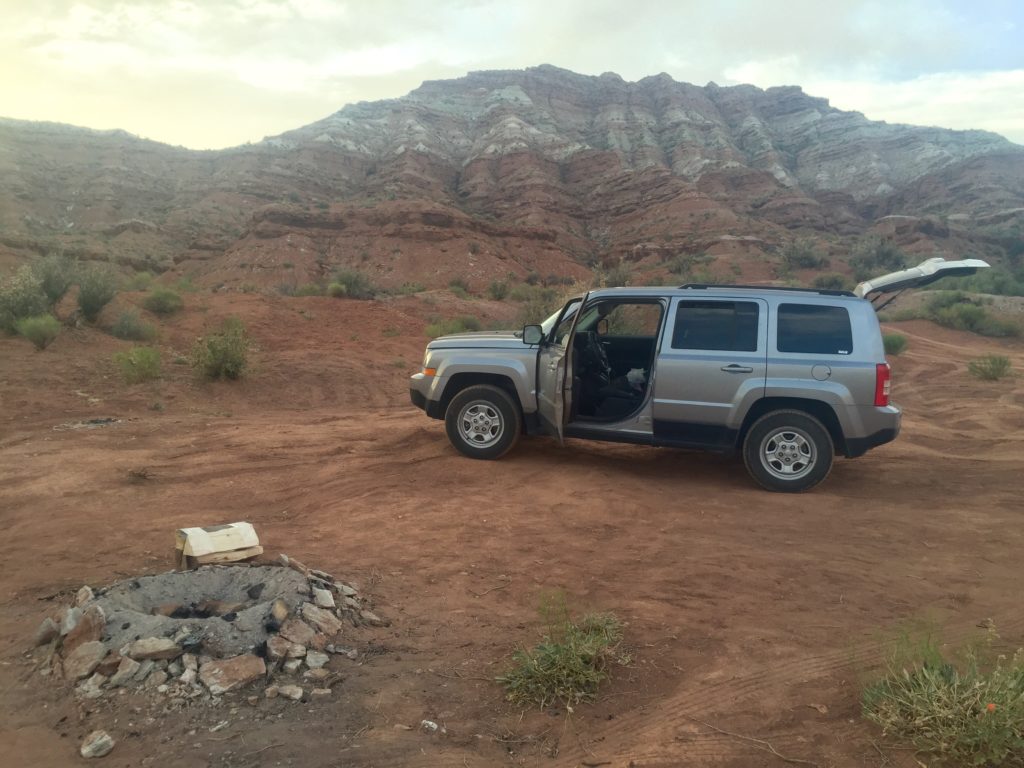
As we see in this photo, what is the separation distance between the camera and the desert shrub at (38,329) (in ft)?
44.2

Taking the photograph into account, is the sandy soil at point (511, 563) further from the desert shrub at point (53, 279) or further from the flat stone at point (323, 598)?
the desert shrub at point (53, 279)

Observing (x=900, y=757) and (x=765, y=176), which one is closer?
(x=900, y=757)

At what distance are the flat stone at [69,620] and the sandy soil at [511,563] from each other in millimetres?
264

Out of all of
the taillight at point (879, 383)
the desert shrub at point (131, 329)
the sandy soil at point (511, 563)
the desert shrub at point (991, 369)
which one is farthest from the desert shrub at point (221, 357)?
the desert shrub at point (991, 369)

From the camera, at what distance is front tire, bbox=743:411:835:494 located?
23.2ft

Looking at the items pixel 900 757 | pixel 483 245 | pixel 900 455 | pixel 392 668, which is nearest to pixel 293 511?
pixel 392 668

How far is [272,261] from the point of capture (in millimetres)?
42062

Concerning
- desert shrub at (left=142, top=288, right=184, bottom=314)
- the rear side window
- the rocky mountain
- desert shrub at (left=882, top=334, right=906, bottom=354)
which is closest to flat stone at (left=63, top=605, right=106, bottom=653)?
the rear side window

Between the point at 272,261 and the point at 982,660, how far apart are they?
42.7 m

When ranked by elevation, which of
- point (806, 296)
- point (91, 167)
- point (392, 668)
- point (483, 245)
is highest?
point (91, 167)

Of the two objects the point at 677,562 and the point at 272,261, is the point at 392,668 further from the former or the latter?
the point at 272,261

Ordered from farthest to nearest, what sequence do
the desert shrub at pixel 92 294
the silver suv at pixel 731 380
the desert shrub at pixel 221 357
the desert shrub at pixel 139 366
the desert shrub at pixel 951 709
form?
the desert shrub at pixel 92 294 → the desert shrub at pixel 221 357 → the desert shrub at pixel 139 366 → the silver suv at pixel 731 380 → the desert shrub at pixel 951 709

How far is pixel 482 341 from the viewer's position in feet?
26.9

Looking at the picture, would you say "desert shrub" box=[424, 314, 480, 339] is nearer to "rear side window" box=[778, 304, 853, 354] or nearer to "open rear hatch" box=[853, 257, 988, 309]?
"rear side window" box=[778, 304, 853, 354]
